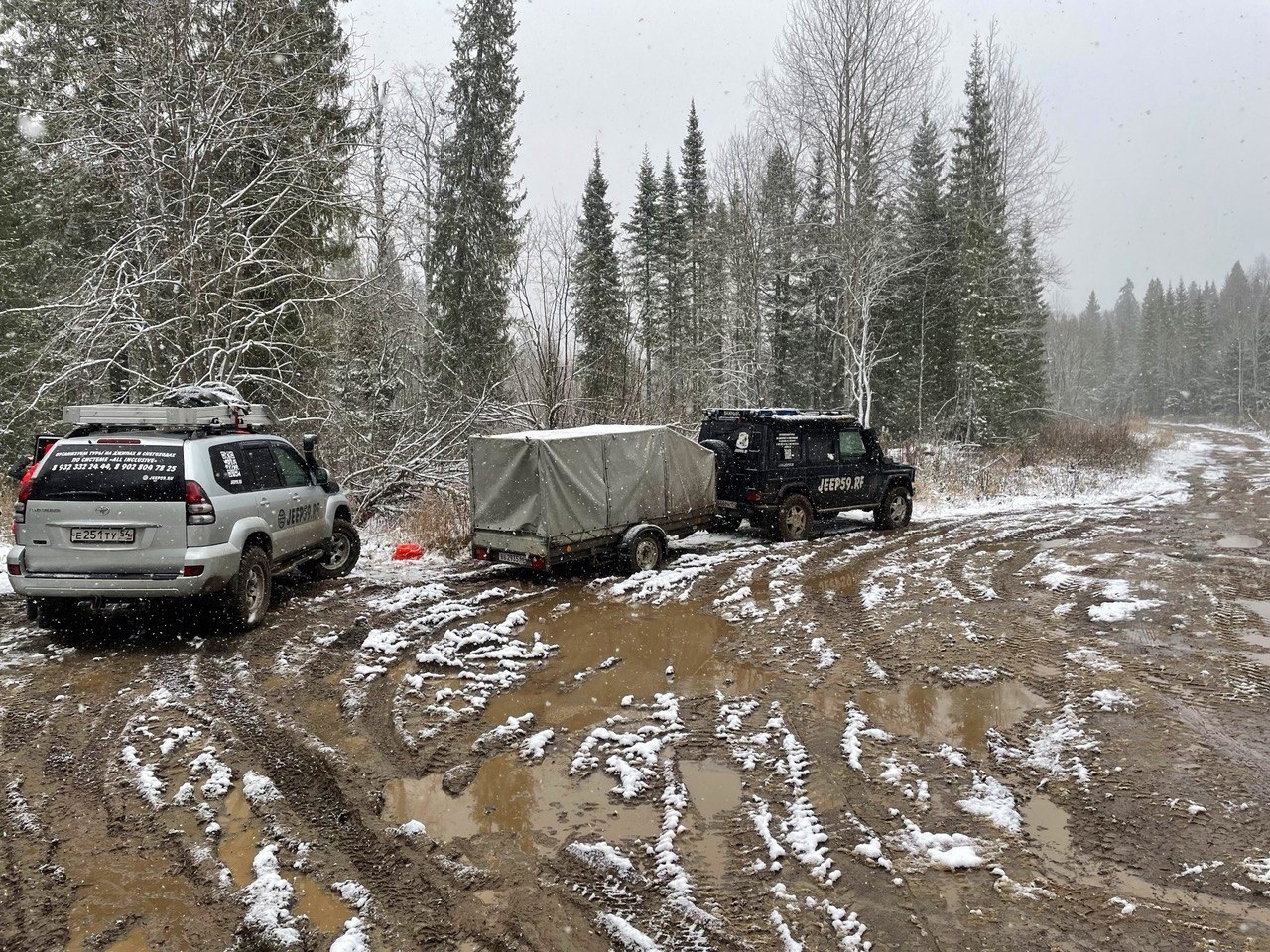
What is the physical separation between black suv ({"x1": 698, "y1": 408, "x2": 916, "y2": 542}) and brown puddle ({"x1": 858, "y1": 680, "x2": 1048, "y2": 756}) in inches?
262

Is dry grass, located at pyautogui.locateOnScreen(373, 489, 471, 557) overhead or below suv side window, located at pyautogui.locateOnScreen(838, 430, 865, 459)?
below

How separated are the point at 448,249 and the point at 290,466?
56.8ft

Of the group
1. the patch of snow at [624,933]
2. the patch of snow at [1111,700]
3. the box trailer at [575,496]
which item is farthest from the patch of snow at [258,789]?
the patch of snow at [1111,700]

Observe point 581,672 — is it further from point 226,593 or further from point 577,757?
point 226,593

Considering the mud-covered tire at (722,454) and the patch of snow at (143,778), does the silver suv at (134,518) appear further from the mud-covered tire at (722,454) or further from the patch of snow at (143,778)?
the mud-covered tire at (722,454)

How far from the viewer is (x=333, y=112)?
15312mm

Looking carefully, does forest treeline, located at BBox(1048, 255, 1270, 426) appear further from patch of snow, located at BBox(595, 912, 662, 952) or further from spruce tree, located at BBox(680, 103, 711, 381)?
patch of snow, located at BBox(595, 912, 662, 952)

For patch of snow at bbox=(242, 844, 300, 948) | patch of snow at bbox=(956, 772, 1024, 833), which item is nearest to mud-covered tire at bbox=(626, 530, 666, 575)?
patch of snow at bbox=(956, 772, 1024, 833)

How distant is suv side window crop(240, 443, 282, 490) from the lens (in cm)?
798

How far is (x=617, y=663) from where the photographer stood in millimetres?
6883

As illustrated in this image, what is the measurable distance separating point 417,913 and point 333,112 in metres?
16.2

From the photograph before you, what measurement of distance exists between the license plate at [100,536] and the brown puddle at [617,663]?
372 centimetres

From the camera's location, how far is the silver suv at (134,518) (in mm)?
6602

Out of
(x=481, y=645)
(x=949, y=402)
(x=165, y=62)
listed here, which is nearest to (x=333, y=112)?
(x=165, y=62)
